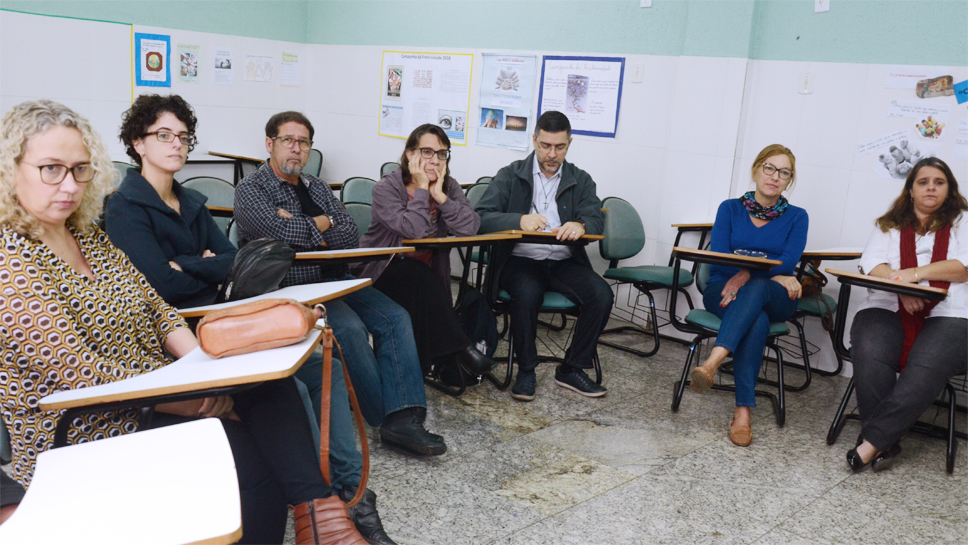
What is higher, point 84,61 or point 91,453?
point 84,61

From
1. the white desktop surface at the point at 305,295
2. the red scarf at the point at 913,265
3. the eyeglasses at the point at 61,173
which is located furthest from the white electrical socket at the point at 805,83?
the eyeglasses at the point at 61,173

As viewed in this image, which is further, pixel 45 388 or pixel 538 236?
pixel 538 236

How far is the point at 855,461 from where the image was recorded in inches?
114

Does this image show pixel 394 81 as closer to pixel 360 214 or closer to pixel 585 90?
pixel 585 90

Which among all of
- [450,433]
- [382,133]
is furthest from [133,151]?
[382,133]

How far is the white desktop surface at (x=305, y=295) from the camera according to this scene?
198 centimetres

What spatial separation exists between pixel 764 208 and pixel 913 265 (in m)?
0.68

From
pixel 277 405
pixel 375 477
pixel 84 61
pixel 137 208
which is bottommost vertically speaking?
pixel 375 477

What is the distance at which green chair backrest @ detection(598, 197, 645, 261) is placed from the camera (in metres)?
4.14

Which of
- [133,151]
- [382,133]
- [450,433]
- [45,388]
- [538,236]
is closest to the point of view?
[45,388]

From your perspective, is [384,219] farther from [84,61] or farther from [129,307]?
[84,61]

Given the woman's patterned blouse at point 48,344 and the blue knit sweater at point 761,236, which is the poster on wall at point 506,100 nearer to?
the blue knit sweater at point 761,236

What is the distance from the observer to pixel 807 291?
147 inches

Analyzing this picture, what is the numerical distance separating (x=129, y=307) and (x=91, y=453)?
1.76ft
